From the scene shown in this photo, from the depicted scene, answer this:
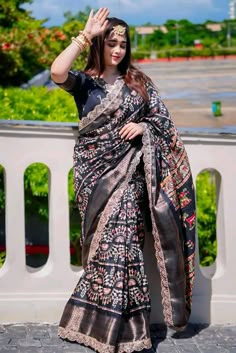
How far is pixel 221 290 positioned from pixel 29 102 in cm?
359

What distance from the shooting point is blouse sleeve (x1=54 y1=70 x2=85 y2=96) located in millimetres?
4180

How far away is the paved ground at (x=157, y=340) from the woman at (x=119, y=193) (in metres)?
0.10

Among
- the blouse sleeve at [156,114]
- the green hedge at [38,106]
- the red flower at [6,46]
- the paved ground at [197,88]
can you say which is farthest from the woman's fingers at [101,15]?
the red flower at [6,46]

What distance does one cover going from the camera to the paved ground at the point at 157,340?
425 cm

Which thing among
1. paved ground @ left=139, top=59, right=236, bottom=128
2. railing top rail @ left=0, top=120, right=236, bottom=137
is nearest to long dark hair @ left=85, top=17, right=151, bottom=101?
railing top rail @ left=0, top=120, right=236, bottom=137

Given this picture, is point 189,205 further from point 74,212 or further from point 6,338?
point 74,212

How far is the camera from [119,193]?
13.9 ft

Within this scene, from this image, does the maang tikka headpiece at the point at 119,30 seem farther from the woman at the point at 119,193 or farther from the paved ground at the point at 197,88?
the paved ground at the point at 197,88

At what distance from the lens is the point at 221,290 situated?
477 centimetres

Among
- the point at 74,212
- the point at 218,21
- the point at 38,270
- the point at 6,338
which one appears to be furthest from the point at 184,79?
the point at 6,338

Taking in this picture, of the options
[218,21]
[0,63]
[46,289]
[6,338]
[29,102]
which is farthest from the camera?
[0,63]

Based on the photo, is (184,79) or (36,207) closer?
(184,79)

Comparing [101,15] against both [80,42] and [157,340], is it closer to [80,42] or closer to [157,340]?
[80,42]

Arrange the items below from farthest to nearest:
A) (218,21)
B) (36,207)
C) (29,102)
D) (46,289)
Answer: (29,102) → (36,207) → (218,21) → (46,289)
